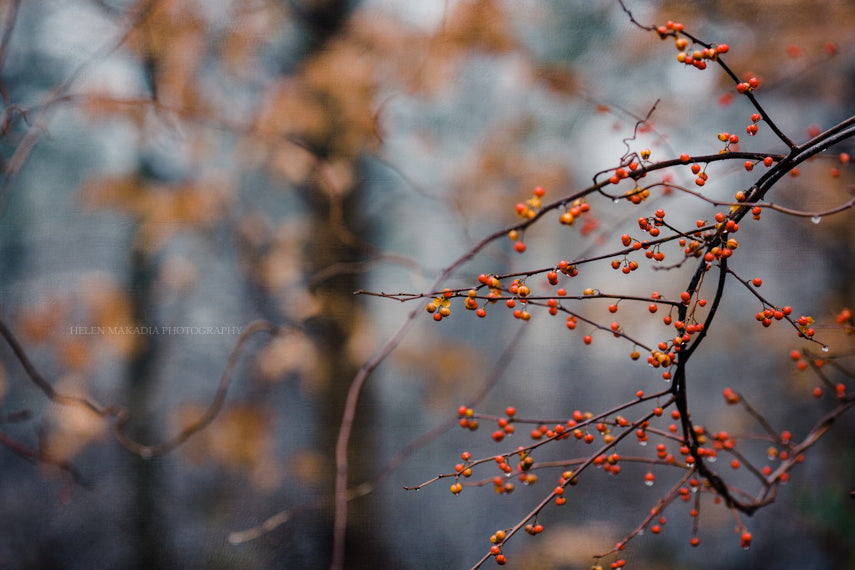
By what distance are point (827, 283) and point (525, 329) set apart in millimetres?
427

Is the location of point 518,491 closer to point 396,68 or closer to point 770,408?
point 770,408

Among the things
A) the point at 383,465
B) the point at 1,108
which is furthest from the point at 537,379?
the point at 1,108

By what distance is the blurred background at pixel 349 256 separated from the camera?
2.29ft

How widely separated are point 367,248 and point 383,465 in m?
0.29

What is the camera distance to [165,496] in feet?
2.29

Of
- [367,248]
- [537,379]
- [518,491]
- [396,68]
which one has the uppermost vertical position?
[396,68]

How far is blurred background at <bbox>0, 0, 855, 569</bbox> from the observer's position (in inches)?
27.5

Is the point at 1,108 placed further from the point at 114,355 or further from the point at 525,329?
the point at 525,329

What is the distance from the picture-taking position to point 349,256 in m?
0.73

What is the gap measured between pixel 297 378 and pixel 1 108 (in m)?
0.51

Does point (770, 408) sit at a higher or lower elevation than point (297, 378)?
lower

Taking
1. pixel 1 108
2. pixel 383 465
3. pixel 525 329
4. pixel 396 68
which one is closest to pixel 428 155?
pixel 396 68

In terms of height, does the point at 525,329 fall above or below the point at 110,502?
above

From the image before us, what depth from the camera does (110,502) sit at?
0.69 meters
